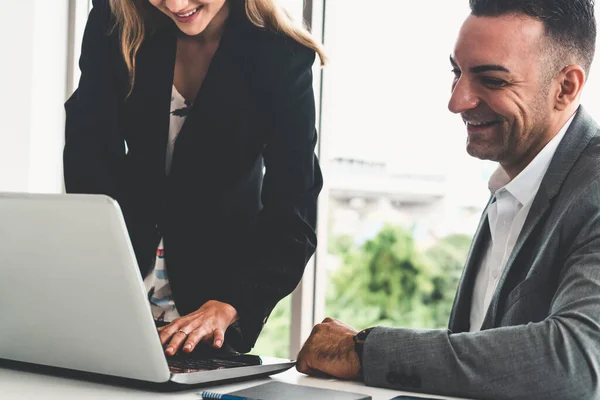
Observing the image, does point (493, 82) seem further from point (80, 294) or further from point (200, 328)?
point (80, 294)

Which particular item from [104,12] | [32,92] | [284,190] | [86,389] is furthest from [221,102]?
[32,92]

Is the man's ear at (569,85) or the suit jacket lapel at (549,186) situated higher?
the man's ear at (569,85)

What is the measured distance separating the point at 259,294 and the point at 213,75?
0.48m

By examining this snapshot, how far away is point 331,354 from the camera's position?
1.16 m

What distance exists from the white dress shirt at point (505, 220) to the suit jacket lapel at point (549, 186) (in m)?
0.08

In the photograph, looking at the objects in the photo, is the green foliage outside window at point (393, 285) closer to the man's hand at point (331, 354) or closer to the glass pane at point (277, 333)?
the glass pane at point (277, 333)

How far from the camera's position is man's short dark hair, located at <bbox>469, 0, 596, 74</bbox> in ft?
4.74

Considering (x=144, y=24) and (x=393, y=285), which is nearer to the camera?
(x=144, y=24)

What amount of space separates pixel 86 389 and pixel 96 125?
781mm

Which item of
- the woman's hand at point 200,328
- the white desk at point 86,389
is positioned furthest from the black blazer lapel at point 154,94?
the white desk at point 86,389

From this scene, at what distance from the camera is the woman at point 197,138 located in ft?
5.25

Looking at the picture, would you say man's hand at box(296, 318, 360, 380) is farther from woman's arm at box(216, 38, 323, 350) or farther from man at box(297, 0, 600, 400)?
woman's arm at box(216, 38, 323, 350)

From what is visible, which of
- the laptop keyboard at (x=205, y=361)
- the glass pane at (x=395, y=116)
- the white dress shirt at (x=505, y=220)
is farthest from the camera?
the glass pane at (x=395, y=116)

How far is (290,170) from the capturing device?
5.21 ft
